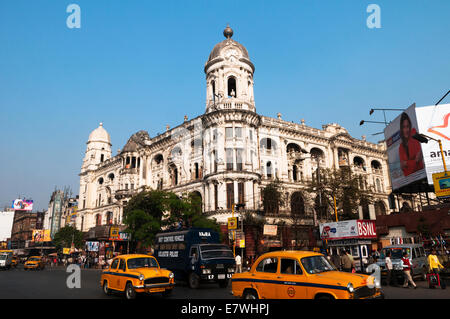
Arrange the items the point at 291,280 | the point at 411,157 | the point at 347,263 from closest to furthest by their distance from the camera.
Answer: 1. the point at 291,280
2. the point at 347,263
3. the point at 411,157

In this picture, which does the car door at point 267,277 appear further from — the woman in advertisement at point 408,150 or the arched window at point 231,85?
the arched window at point 231,85

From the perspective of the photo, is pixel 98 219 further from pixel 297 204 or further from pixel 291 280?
pixel 291 280

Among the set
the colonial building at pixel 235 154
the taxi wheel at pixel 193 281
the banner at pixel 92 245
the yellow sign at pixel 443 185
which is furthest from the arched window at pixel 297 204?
the banner at pixel 92 245

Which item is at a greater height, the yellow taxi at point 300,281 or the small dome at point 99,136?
the small dome at point 99,136

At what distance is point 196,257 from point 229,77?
30920 millimetres

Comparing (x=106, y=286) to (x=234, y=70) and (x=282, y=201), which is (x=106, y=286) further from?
(x=234, y=70)

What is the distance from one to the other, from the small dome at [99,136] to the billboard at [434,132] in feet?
216

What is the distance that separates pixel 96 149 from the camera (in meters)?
77.3

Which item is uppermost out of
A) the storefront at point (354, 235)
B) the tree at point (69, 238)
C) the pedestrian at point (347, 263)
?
the tree at point (69, 238)

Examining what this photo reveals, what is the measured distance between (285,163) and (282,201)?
768cm

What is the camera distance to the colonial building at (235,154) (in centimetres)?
4112

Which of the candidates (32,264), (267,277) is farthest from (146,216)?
(267,277)
